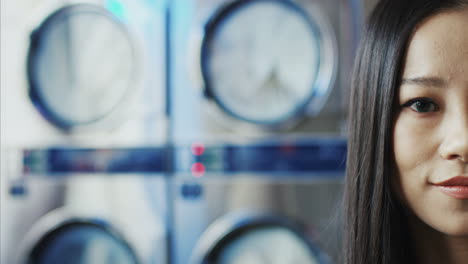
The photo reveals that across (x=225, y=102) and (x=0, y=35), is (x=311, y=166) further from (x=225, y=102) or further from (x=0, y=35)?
(x=0, y=35)

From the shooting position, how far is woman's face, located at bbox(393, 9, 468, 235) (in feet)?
2.38

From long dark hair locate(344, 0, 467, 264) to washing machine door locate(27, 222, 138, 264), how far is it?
0.94 meters

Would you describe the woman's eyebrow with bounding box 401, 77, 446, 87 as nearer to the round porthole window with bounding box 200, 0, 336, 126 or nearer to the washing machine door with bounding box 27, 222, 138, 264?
the round porthole window with bounding box 200, 0, 336, 126

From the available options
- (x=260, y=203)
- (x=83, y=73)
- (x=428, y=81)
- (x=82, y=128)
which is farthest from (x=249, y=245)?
(x=428, y=81)

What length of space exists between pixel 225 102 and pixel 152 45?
31 cm

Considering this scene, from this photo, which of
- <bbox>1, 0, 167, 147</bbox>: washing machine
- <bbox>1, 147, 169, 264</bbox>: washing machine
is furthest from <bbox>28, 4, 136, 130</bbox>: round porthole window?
<bbox>1, 147, 169, 264</bbox>: washing machine

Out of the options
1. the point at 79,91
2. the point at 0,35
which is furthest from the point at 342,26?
the point at 0,35

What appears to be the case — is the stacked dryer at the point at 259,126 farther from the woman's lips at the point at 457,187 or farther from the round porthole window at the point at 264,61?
the woman's lips at the point at 457,187

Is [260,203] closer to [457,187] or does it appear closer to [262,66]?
[262,66]

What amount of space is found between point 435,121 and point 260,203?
81 centimetres

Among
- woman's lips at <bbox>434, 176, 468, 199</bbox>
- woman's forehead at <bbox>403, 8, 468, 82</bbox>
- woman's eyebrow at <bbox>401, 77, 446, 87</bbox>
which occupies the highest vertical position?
woman's forehead at <bbox>403, 8, 468, 82</bbox>

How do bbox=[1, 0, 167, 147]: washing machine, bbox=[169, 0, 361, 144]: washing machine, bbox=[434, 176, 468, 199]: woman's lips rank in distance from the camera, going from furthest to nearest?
bbox=[1, 0, 167, 147]: washing machine → bbox=[169, 0, 361, 144]: washing machine → bbox=[434, 176, 468, 199]: woman's lips

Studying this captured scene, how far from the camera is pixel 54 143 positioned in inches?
63.2

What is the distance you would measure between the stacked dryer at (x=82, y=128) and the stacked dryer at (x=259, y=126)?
9 centimetres
